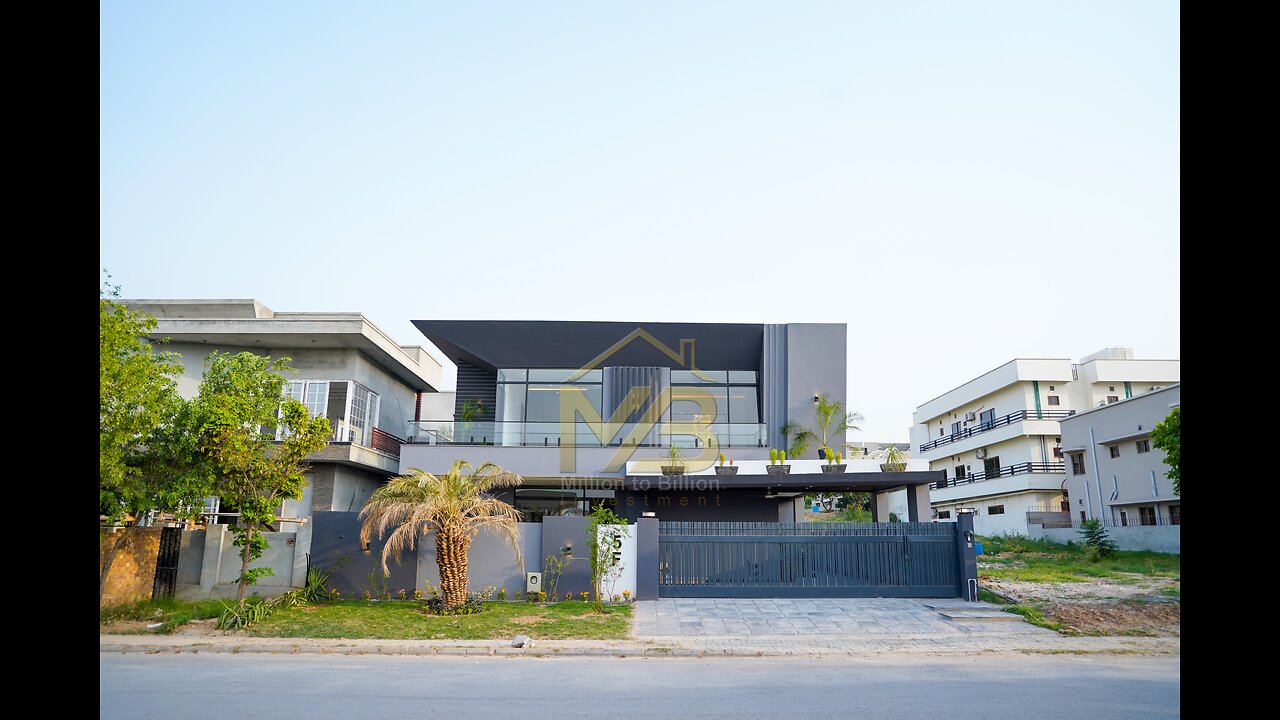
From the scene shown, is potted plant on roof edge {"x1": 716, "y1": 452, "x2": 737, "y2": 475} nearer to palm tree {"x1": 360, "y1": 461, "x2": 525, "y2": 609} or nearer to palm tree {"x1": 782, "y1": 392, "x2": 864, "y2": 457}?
palm tree {"x1": 782, "y1": 392, "x2": 864, "y2": 457}

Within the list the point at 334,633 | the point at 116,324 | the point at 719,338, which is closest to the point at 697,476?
the point at 719,338

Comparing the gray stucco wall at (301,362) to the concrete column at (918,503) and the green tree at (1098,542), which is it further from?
the green tree at (1098,542)

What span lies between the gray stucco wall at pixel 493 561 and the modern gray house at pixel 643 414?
637 cm

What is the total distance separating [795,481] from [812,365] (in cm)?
502

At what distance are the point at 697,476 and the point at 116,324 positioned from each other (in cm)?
1406

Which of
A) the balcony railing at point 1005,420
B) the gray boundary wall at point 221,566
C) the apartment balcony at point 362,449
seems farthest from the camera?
the balcony railing at point 1005,420

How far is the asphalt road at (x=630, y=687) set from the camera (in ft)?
24.3

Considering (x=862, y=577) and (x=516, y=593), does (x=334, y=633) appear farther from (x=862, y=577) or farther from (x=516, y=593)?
(x=862, y=577)

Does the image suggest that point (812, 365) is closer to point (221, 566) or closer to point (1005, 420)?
point (221, 566)

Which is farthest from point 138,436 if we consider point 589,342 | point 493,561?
point 589,342

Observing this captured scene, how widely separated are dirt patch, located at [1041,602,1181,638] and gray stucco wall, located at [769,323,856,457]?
10.6 m

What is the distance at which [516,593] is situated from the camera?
15531 mm


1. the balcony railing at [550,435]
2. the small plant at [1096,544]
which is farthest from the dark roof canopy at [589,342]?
the small plant at [1096,544]

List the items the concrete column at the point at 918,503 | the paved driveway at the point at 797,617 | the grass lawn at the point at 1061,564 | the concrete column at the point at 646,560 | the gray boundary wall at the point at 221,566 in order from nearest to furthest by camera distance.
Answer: the paved driveway at the point at 797,617 < the gray boundary wall at the point at 221,566 < the concrete column at the point at 646,560 < the grass lawn at the point at 1061,564 < the concrete column at the point at 918,503
